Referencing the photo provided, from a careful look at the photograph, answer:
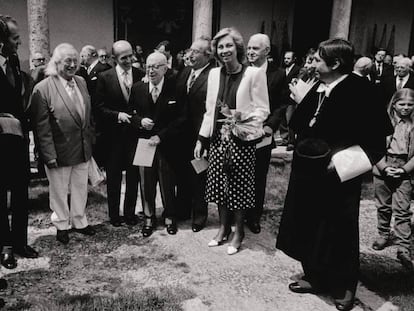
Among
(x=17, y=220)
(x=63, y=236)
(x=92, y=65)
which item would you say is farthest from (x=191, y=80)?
(x=92, y=65)

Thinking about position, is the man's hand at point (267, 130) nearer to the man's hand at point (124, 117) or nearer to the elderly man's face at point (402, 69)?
the man's hand at point (124, 117)

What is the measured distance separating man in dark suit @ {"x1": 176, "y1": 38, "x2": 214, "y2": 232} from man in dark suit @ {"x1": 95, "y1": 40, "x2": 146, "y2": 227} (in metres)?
0.51

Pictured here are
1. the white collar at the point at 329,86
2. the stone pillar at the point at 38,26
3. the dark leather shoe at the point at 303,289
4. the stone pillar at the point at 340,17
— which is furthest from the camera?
the stone pillar at the point at 340,17

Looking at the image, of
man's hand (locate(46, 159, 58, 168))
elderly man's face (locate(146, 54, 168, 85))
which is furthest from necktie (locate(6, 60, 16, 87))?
elderly man's face (locate(146, 54, 168, 85))

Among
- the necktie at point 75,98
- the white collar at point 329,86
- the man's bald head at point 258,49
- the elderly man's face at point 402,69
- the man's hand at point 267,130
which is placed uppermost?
the man's bald head at point 258,49

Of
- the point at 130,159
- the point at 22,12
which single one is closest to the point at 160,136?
the point at 130,159

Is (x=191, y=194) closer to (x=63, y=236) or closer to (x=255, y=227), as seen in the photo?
(x=255, y=227)

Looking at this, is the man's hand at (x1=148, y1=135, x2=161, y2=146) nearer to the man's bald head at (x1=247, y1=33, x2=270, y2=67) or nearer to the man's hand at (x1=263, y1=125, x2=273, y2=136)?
the man's hand at (x1=263, y1=125, x2=273, y2=136)

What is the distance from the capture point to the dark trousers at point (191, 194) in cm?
500

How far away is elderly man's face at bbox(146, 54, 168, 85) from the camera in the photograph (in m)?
4.59

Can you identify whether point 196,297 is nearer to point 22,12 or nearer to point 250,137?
point 250,137

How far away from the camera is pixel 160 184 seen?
4957 mm

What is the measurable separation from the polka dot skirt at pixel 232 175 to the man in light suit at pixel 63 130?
50.2 inches

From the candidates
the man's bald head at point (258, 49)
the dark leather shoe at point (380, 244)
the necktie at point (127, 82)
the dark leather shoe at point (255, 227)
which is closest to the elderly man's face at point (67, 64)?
the necktie at point (127, 82)
